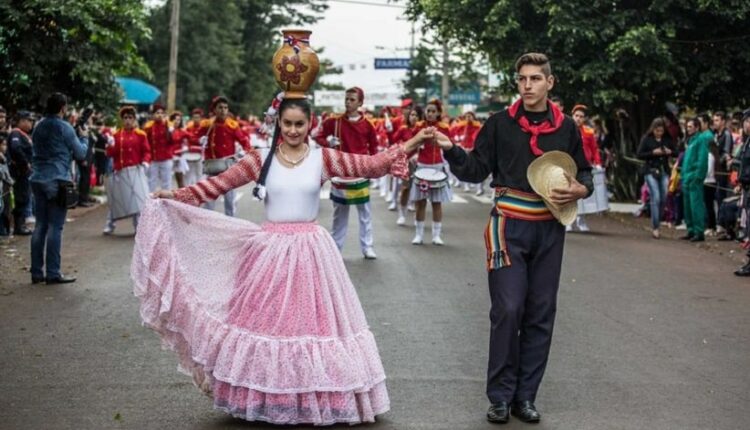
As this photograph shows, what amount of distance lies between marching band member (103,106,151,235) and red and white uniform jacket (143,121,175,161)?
71.5 inches

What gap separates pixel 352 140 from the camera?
14.6 meters

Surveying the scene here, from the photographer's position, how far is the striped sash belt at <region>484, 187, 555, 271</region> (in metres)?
6.93

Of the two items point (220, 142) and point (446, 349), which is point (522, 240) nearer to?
point (446, 349)

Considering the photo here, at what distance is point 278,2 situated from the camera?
70188 mm

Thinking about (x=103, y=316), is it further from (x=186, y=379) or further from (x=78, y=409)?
(x=78, y=409)

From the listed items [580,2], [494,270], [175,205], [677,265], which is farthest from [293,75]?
[580,2]

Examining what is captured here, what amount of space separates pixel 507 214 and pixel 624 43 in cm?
1575

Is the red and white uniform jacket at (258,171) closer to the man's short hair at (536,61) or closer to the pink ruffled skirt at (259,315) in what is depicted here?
the pink ruffled skirt at (259,315)

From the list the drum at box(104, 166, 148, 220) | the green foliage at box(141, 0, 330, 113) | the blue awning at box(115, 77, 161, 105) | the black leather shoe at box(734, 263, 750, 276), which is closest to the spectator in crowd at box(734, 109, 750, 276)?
the black leather shoe at box(734, 263, 750, 276)

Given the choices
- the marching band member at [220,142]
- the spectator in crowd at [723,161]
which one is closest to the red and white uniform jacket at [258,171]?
the marching band member at [220,142]

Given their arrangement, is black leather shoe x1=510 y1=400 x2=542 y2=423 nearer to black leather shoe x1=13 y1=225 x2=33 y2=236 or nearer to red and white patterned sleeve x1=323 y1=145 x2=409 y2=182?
red and white patterned sleeve x1=323 y1=145 x2=409 y2=182

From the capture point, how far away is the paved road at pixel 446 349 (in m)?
7.12

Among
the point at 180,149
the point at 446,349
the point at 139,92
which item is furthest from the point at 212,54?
the point at 446,349

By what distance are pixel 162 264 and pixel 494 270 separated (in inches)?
76.1
